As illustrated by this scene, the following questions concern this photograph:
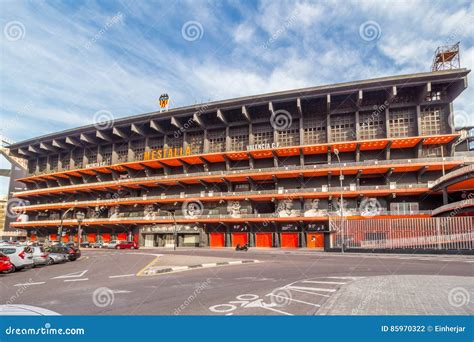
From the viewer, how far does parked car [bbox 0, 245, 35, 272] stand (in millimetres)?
16797

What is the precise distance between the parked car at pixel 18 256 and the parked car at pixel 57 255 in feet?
11.4

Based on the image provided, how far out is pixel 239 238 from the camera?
48344 millimetres

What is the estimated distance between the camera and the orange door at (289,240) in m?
44.8

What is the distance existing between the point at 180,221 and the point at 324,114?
2824 cm

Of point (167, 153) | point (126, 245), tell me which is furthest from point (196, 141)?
point (126, 245)

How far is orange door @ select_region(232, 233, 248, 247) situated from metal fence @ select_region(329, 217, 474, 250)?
62.5ft

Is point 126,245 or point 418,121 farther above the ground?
point 418,121

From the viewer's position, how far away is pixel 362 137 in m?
44.8

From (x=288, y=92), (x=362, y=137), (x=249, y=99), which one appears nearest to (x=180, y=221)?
(x=249, y=99)

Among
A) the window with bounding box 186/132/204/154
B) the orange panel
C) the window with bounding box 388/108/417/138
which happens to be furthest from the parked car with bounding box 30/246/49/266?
the window with bounding box 388/108/417/138

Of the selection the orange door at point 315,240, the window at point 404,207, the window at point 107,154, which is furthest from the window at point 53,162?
the window at point 404,207

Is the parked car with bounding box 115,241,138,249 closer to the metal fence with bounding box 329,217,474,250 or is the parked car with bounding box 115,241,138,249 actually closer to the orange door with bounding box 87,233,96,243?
the orange door with bounding box 87,233,96,243

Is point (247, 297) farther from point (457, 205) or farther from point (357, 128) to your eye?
point (357, 128)

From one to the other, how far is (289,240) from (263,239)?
13.1 ft
